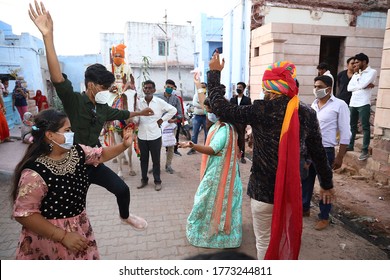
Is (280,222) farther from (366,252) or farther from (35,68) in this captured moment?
(35,68)

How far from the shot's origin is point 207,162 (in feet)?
9.80

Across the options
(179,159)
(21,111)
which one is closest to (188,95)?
(21,111)

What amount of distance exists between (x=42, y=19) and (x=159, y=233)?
250 centimetres

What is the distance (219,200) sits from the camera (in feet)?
9.72

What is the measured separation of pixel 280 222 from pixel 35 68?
15.6m

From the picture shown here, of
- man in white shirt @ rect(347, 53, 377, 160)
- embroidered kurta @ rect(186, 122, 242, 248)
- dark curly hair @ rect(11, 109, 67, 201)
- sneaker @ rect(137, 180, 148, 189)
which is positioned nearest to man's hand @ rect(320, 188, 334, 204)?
embroidered kurta @ rect(186, 122, 242, 248)

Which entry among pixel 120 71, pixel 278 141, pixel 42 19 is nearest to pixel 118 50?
pixel 120 71

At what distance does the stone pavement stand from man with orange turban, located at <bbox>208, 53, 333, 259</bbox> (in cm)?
111

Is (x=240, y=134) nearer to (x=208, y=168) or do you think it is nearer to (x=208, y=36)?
(x=208, y=168)

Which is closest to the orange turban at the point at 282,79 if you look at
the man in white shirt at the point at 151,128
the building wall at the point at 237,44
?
the man in white shirt at the point at 151,128

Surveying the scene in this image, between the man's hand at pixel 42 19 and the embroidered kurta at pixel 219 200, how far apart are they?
169 cm

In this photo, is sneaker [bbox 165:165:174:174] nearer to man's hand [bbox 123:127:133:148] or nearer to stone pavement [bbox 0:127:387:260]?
stone pavement [bbox 0:127:387:260]

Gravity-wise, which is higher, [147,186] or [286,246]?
[286,246]

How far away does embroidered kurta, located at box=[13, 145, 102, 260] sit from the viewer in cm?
162
